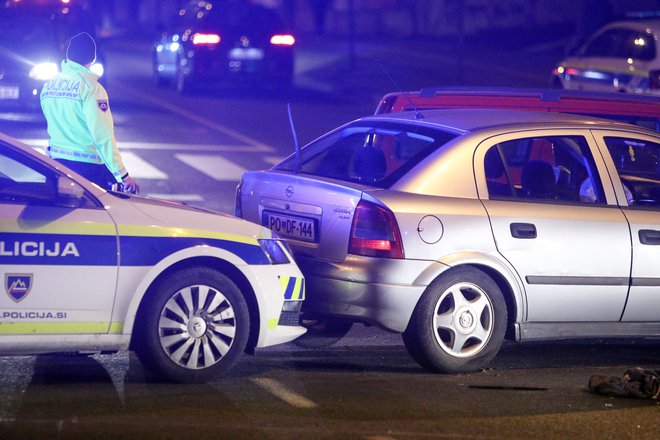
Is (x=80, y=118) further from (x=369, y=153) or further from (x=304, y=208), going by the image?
(x=369, y=153)

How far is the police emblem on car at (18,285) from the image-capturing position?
20.4 feet

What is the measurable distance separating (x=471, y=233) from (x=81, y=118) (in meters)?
2.71

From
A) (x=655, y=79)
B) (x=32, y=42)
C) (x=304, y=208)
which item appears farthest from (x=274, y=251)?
(x=655, y=79)

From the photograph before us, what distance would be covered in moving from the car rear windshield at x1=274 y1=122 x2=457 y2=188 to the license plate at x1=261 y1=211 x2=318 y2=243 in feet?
1.15

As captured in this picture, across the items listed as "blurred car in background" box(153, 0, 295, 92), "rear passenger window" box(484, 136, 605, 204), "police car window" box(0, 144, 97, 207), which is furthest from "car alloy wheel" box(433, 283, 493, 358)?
"blurred car in background" box(153, 0, 295, 92)

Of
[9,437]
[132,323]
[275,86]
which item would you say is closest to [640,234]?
[132,323]

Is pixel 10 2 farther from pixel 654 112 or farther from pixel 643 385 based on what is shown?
pixel 643 385

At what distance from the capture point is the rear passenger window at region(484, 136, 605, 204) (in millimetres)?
7352

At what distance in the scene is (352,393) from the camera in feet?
21.8

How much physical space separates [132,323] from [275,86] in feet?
57.6

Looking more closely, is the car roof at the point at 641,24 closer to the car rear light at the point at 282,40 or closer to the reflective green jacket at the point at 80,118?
the car rear light at the point at 282,40

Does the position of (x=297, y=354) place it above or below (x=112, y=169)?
below

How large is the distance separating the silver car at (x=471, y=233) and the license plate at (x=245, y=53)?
1562 cm

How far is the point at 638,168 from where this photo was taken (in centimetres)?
857
